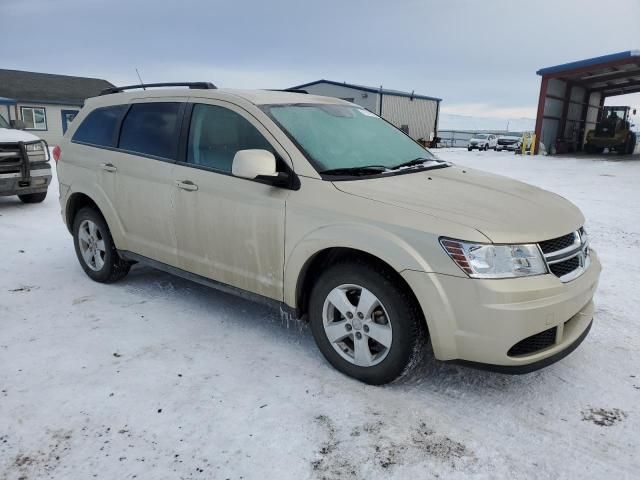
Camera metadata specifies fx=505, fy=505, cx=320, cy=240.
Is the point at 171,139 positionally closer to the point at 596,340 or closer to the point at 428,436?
the point at 428,436

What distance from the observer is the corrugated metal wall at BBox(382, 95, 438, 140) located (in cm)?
3616

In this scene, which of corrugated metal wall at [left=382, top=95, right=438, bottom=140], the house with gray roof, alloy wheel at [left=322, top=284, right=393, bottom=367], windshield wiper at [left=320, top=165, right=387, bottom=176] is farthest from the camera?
corrugated metal wall at [left=382, top=95, right=438, bottom=140]

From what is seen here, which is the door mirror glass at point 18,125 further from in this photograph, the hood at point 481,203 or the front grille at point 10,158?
the hood at point 481,203

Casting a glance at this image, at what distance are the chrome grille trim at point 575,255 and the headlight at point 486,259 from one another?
0.72 feet

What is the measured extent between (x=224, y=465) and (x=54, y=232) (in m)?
5.71

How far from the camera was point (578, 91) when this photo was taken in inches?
1170

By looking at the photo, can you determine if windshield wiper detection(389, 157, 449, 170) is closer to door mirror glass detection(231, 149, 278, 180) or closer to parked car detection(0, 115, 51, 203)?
door mirror glass detection(231, 149, 278, 180)

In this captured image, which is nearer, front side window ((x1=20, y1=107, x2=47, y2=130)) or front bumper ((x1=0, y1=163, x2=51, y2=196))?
front bumper ((x1=0, y1=163, x2=51, y2=196))

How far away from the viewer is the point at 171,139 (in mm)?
3986

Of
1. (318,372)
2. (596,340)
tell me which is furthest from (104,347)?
(596,340)

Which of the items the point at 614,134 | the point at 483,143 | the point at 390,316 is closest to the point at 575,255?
the point at 390,316

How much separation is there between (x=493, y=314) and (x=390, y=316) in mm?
559

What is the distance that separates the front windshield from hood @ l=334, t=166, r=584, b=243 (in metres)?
0.30

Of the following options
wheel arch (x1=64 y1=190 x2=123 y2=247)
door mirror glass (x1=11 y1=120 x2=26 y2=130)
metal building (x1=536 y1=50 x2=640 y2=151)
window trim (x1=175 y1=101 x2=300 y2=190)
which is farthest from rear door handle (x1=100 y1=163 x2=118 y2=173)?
metal building (x1=536 y1=50 x2=640 y2=151)
